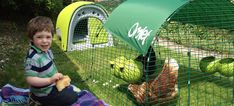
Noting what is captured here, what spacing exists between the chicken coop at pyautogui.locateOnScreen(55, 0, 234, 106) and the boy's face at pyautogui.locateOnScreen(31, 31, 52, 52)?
2.25 feet

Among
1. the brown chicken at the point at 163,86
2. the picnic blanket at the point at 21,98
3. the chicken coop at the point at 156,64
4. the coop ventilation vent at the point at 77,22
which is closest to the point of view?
the chicken coop at the point at 156,64

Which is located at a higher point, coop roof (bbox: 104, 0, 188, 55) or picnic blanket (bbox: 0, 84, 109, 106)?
coop roof (bbox: 104, 0, 188, 55)

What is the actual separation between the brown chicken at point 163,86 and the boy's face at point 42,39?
116 centimetres

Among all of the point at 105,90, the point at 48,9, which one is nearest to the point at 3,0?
the point at 48,9

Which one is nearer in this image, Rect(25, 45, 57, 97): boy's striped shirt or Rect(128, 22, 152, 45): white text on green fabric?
Rect(25, 45, 57, 97): boy's striped shirt

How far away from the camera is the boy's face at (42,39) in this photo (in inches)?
126

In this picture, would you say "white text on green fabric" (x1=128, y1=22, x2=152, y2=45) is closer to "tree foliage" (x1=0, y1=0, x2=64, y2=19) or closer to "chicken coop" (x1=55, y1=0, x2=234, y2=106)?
"chicken coop" (x1=55, y1=0, x2=234, y2=106)

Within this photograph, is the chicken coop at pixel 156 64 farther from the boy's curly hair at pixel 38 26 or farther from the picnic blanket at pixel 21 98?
the boy's curly hair at pixel 38 26

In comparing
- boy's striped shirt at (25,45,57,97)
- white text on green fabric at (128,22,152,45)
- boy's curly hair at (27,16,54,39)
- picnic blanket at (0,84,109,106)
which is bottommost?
picnic blanket at (0,84,109,106)

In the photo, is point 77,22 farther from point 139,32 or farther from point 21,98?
point 139,32

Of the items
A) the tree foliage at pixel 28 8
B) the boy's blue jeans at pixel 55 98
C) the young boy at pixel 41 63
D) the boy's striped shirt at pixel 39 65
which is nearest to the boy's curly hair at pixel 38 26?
the young boy at pixel 41 63

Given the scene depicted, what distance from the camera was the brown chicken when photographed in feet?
12.8

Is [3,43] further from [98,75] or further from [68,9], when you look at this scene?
[98,75]

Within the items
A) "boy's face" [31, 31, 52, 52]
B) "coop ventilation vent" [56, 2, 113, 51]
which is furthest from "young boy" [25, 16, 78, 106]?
"coop ventilation vent" [56, 2, 113, 51]
